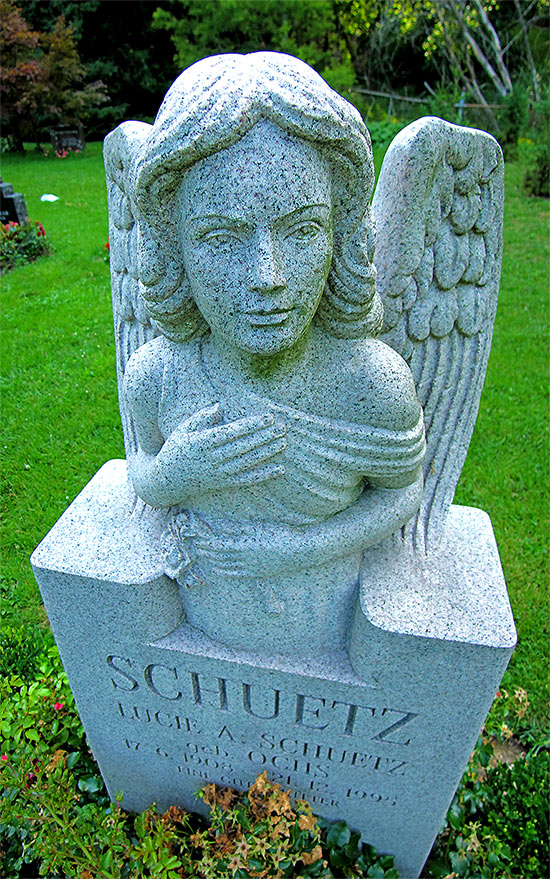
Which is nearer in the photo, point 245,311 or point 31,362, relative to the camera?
point 245,311

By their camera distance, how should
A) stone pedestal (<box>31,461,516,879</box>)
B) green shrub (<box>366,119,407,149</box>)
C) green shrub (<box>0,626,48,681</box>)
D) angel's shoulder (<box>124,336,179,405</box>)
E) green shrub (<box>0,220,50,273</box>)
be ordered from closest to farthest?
1. angel's shoulder (<box>124,336,179,405</box>)
2. stone pedestal (<box>31,461,516,879</box>)
3. green shrub (<box>0,626,48,681</box>)
4. green shrub (<box>0,220,50,273</box>)
5. green shrub (<box>366,119,407,149</box>)

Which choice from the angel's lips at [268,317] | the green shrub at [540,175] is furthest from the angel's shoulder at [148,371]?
the green shrub at [540,175]

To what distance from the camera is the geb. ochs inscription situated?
1983 millimetres

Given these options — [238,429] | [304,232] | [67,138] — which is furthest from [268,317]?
[67,138]

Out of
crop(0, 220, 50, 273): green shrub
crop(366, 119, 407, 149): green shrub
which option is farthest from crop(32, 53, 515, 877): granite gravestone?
crop(366, 119, 407, 149): green shrub

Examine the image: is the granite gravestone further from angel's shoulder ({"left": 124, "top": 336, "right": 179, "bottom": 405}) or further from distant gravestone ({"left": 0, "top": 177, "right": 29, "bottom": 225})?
distant gravestone ({"left": 0, "top": 177, "right": 29, "bottom": 225})

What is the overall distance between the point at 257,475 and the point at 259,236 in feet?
1.96

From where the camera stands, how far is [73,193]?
1073cm

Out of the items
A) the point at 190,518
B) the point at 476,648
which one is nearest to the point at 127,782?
the point at 190,518

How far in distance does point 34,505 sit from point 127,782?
1.94 metres

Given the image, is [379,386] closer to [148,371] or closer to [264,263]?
[264,263]

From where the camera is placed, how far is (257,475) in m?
1.55

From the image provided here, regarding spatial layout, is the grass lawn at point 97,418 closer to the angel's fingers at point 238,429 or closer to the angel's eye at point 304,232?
the angel's fingers at point 238,429

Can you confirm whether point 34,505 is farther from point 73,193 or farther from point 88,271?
point 73,193
